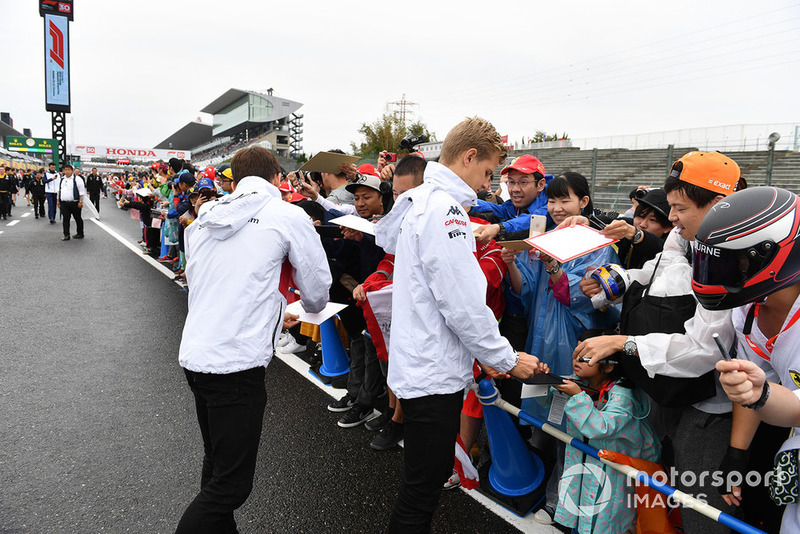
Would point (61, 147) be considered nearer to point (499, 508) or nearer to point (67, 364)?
Result: point (67, 364)

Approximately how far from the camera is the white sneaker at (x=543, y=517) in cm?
278

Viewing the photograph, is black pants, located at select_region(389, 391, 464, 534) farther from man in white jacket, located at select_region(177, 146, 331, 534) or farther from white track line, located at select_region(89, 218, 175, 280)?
white track line, located at select_region(89, 218, 175, 280)

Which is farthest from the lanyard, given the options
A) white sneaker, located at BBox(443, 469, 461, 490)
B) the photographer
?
the photographer

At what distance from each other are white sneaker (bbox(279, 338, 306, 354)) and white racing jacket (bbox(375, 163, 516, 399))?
146 inches

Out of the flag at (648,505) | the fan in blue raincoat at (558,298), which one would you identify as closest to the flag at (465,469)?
the fan in blue raincoat at (558,298)

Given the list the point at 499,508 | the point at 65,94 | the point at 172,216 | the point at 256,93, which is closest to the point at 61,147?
Result: the point at 65,94

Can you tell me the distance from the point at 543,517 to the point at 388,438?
1.24 metres

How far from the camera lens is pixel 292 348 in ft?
18.6

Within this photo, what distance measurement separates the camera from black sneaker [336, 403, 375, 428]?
390 centimetres

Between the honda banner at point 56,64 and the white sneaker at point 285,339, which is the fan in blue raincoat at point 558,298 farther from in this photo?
the honda banner at point 56,64

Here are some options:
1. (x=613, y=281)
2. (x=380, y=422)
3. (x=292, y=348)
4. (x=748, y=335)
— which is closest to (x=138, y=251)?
(x=292, y=348)

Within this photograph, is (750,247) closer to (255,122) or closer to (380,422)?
(380,422)

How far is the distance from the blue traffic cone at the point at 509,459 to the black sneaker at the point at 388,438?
87 cm

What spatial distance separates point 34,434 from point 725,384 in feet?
14.8
